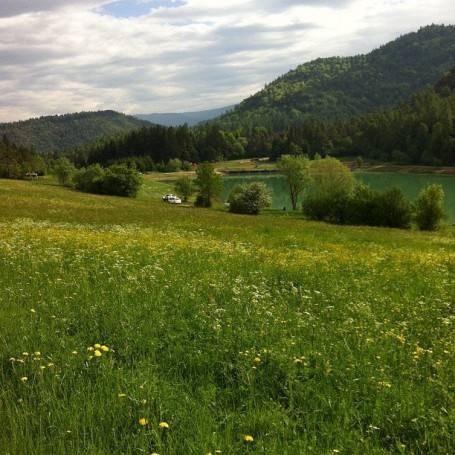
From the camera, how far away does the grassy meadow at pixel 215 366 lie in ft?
14.9

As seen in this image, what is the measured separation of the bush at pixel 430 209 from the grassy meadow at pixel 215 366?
5123cm

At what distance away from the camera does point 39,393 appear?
16.8ft

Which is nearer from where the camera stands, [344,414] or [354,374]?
[344,414]

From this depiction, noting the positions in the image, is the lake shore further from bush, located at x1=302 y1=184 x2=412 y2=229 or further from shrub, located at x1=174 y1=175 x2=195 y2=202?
bush, located at x1=302 y1=184 x2=412 y2=229

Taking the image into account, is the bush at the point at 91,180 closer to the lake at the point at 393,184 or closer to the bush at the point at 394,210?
the lake at the point at 393,184

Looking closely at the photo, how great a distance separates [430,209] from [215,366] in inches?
2271

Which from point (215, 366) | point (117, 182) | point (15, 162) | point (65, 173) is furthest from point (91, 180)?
point (215, 366)

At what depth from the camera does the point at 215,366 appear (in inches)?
239

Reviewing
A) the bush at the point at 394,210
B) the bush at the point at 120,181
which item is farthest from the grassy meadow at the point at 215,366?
the bush at the point at 120,181

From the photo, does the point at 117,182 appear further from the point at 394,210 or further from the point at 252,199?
the point at 394,210

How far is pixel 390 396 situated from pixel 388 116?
203111 mm

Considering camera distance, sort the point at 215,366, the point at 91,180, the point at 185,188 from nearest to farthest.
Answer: the point at 215,366
the point at 91,180
the point at 185,188

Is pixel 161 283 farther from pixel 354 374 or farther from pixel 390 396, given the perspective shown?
pixel 390 396

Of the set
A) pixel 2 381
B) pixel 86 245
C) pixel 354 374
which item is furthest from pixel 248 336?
pixel 86 245
